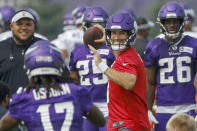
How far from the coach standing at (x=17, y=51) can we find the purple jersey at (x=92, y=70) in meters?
0.63

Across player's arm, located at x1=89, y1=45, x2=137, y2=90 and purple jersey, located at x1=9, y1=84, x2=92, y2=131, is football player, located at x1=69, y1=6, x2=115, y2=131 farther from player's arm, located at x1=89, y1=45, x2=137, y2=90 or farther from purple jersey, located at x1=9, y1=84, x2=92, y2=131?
purple jersey, located at x1=9, y1=84, x2=92, y2=131

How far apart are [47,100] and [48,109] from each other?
76 mm

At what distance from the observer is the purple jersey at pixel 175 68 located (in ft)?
29.5

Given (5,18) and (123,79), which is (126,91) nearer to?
(123,79)

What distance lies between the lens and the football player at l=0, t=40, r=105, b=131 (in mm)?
5988

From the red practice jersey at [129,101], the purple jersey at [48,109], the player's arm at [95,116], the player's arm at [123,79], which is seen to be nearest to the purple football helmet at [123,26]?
the red practice jersey at [129,101]

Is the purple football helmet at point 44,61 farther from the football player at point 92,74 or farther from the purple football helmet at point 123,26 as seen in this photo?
the football player at point 92,74

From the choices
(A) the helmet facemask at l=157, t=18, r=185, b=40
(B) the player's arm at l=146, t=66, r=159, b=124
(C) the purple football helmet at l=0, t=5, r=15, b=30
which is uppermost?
(A) the helmet facemask at l=157, t=18, r=185, b=40

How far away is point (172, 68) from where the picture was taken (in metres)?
9.02

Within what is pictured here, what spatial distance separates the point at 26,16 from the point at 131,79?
2.45m

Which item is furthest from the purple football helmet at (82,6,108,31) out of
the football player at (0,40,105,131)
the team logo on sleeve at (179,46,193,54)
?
the football player at (0,40,105,131)

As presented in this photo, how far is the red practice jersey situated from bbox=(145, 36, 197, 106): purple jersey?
1.42m

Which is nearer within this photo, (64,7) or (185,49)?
(185,49)

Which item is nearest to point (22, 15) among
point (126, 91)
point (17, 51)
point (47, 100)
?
point (17, 51)
